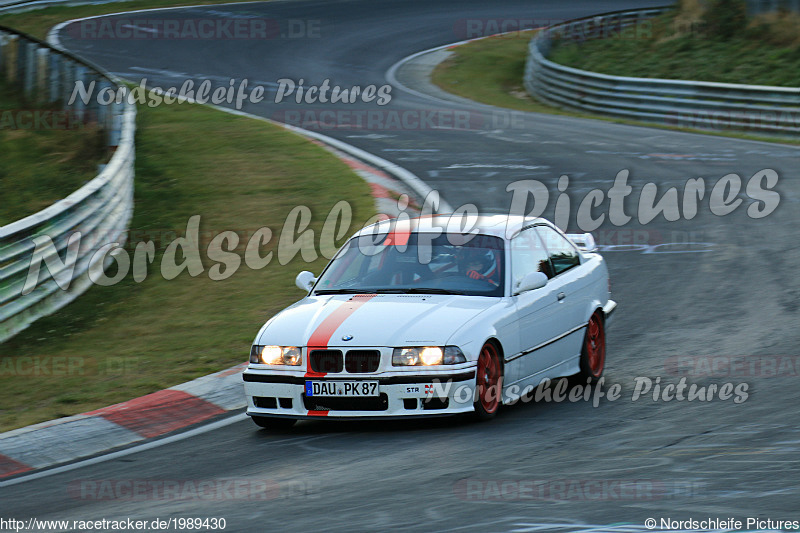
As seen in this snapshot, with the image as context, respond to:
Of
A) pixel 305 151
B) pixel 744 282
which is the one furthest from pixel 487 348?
pixel 305 151

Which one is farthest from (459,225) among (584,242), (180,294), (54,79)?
(54,79)

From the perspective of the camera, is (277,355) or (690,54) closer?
(277,355)

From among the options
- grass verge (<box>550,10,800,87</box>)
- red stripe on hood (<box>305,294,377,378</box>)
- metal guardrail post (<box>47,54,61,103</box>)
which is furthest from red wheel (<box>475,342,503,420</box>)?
grass verge (<box>550,10,800,87</box>)

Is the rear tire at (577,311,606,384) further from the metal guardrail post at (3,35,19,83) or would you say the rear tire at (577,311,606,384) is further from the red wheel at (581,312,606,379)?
the metal guardrail post at (3,35,19,83)

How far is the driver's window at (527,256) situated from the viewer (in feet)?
29.4

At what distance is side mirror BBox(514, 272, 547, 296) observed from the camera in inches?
339

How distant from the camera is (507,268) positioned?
29.0 ft

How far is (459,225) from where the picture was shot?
9352 mm

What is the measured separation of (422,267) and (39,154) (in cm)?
1296

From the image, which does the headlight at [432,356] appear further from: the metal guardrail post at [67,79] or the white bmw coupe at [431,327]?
the metal guardrail post at [67,79]

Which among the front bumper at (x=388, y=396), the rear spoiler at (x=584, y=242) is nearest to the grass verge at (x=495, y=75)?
the rear spoiler at (x=584, y=242)

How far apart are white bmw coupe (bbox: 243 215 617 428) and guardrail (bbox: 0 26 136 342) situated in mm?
4303

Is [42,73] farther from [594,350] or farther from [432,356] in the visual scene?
[432,356]

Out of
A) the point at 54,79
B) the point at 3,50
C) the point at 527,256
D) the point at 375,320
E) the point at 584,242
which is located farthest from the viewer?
the point at 3,50
